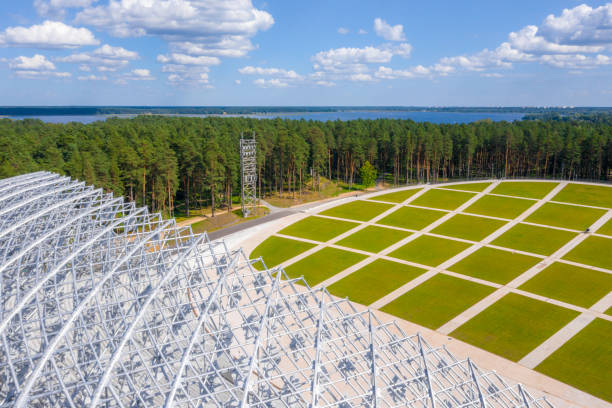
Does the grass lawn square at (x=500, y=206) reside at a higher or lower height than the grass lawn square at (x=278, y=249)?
higher

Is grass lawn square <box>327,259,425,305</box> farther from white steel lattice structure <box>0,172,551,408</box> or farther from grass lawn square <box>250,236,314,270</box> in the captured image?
white steel lattice structure <box>0,172,551,408</box>

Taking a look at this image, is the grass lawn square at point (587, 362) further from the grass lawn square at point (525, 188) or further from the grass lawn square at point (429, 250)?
the grass lawn square at point (525, 188)

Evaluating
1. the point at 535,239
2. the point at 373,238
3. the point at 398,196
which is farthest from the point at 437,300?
the point at 398,196

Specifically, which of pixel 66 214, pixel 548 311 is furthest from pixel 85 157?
pixel 548 311

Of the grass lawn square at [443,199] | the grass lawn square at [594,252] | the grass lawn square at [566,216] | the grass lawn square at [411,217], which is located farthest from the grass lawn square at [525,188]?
the grass lawn square at [594,252]

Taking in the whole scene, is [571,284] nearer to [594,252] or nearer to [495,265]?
[495,265]
